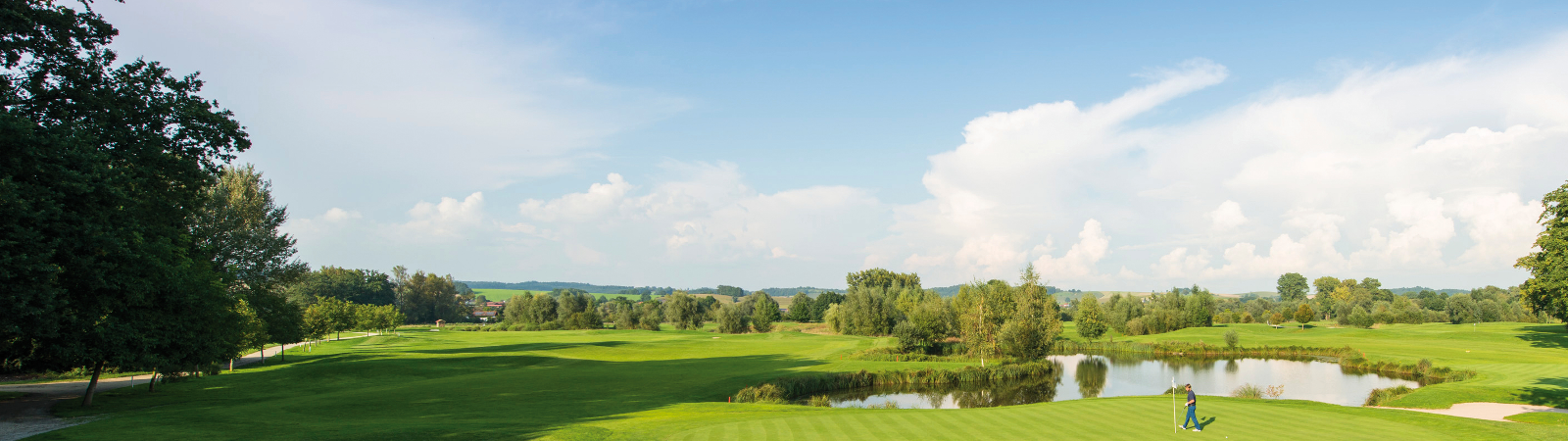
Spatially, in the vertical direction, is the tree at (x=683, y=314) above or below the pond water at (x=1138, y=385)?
above

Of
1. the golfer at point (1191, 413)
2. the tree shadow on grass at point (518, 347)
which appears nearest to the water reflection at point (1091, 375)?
the golfer at point (1191, 413)

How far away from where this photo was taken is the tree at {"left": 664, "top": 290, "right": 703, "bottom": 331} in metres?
104

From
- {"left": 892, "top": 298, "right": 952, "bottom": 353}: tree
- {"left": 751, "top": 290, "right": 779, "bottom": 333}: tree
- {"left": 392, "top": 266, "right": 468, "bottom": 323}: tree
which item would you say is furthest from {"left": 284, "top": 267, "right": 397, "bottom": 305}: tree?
{"left": 892, "top": 298, "right": 952, "bottom": 353}: tree

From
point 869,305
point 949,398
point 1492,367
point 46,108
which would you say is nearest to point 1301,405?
point 949,398

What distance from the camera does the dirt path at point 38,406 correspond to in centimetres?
1864

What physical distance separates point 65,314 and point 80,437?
14.3ft

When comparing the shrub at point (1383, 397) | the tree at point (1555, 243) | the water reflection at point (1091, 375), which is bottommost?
the water reflection at point (1091, 375)

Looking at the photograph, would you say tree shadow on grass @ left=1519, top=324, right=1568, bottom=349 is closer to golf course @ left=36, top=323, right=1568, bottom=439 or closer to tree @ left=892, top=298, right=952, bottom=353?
golf course @ left=36, top=323, right=1568, bottom=439

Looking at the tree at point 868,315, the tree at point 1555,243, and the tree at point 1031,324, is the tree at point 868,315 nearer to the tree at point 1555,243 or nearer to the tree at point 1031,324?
the tree at point 1031,324

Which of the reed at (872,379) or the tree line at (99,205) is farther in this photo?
the reed at (872,379)

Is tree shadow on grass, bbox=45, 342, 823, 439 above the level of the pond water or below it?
above

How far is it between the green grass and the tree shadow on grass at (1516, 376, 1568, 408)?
3803mm

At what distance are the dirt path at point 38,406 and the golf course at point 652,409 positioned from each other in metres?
0.97

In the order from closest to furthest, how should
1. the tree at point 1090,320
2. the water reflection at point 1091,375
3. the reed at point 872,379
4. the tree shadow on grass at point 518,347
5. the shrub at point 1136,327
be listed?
the reed at point 872,379 → the water reflection at point 1091,375 → the tree shadow on grass at point 518,347 → the tree at point 1090,320 → the shrub at point 1136,327
